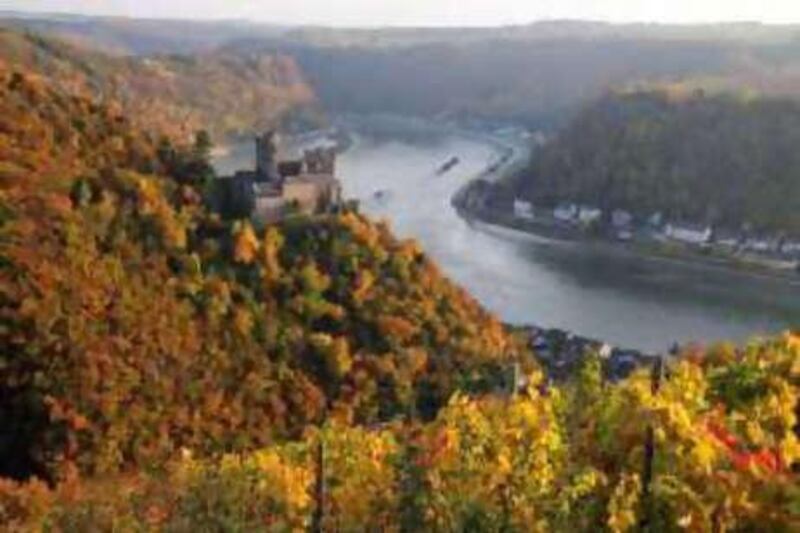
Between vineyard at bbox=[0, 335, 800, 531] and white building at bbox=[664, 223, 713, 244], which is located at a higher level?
vineyard at bbox=[0, 335, 800, 531]

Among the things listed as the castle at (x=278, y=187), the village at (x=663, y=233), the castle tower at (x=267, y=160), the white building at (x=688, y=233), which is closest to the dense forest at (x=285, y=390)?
the castle at (x=278, y=187)

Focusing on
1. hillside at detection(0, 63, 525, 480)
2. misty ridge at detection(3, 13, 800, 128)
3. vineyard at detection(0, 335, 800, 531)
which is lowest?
misty ridge at detection(3, 13, 800, 128)

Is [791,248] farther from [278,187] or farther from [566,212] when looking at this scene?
[278,187]

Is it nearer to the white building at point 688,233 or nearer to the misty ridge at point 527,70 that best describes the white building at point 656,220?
the white building at point 688,233

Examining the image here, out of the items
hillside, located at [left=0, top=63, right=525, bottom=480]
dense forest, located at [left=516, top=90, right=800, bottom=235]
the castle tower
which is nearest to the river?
dense forest, located at [left=516, top=90, right=800, bottom=235]

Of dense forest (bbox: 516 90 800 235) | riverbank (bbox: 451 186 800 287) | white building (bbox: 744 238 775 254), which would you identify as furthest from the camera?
dense forest (bbox: 516 90 800 235)

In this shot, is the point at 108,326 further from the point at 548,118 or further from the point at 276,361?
the point at 548,118

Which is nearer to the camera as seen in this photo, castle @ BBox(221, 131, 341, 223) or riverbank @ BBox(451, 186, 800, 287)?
castle @ BBox(221, 131, 341, 223)

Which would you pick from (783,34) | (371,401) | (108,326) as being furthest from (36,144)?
(783,34)

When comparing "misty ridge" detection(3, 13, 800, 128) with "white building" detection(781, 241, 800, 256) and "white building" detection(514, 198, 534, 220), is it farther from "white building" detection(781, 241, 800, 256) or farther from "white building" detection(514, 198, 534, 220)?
"white building" detection(781, 241, 800, 256)

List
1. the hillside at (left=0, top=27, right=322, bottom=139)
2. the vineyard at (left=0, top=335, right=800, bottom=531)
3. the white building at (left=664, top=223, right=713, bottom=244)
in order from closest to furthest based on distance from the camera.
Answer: the vineyard at (left=0, top=335, right=800, bottom=531)
the white building at (left=664, top=223, right=713, bottom=244)
the hillside at (left=0, top=27, right=322, bottom=139)
